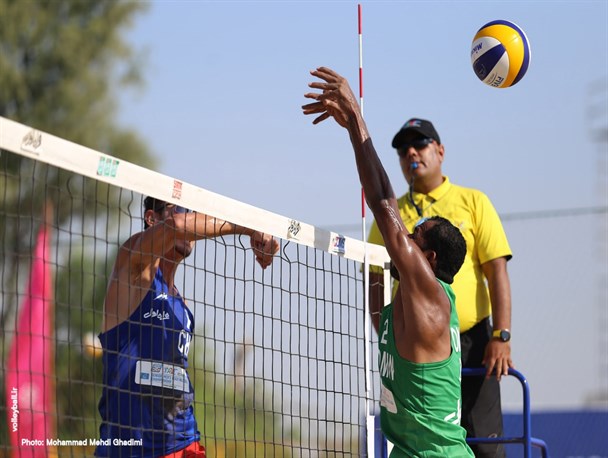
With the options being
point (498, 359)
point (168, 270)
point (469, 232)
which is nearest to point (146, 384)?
point (168, 270)

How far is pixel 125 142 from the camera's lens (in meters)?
22.6

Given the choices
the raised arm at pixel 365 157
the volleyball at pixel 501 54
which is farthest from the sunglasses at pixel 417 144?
the raised arm at pixel 365 157

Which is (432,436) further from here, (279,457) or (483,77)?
(279,457)

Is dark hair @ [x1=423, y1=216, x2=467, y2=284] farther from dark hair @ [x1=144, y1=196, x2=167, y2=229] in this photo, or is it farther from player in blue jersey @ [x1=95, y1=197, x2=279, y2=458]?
dark hair @ [x1=144, y1=196, x2=167, y2=229]

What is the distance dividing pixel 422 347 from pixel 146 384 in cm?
134

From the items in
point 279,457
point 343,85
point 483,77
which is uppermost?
point 483,77

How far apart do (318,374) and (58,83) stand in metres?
18.0

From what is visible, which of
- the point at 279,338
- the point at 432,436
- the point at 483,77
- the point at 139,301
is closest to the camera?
the point at 432,436

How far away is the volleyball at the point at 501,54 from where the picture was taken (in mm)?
6277

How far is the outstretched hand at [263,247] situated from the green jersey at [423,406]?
0.87 metres

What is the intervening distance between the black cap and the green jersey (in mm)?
2178

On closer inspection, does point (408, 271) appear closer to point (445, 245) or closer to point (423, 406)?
point (445, 245)

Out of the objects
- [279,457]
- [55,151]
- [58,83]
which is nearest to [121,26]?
[58,83]

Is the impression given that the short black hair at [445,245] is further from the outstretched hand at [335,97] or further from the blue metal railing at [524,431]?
the blue metal railing at [524,431]
